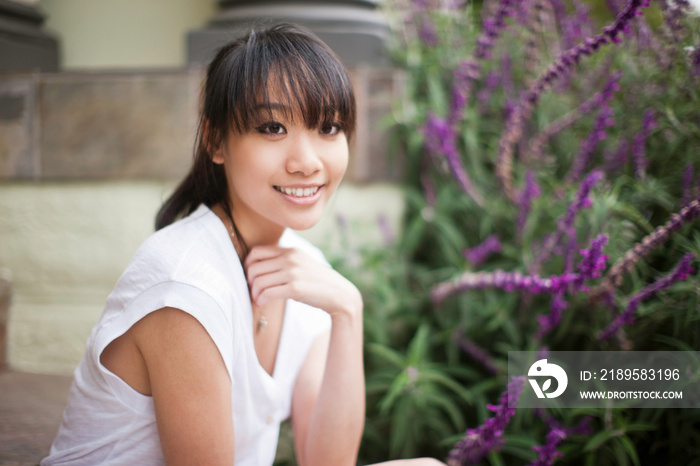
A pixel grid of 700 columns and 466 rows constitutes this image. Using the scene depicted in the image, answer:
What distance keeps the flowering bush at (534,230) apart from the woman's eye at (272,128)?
2.31ft

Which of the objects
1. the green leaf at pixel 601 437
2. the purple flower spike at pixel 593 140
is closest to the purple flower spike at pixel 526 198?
the purple flower spike at pixel 593 140

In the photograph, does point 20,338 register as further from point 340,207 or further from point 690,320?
point 690,320

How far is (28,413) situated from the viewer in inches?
60.1

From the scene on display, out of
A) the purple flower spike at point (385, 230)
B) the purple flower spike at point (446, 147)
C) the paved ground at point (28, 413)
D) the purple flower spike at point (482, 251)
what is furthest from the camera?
the purple flower spike at point (385, 230)

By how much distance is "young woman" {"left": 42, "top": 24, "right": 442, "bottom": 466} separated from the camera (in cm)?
99

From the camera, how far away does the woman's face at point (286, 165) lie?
1056mm

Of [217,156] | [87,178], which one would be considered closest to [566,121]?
[217,156]

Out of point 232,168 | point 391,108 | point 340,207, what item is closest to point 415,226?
point 340,207

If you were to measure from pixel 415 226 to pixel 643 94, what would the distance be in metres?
0.90

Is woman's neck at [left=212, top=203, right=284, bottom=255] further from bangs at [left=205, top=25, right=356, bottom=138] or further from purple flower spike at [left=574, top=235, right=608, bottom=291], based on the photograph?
purple flower spike at [left=574, top=235, right=608, bottom=291]

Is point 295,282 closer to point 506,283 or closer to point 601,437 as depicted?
point 506,283

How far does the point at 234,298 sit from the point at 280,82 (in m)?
0.47

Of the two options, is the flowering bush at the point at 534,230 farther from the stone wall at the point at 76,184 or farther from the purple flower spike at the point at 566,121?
the stone wall at the point at 76,184

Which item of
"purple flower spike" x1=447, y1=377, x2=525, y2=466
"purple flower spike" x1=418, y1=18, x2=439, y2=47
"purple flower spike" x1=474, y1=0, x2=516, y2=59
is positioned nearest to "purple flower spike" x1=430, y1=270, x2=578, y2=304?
"purple flower spike" x1=447, y1=377, x2=525, y2=466
